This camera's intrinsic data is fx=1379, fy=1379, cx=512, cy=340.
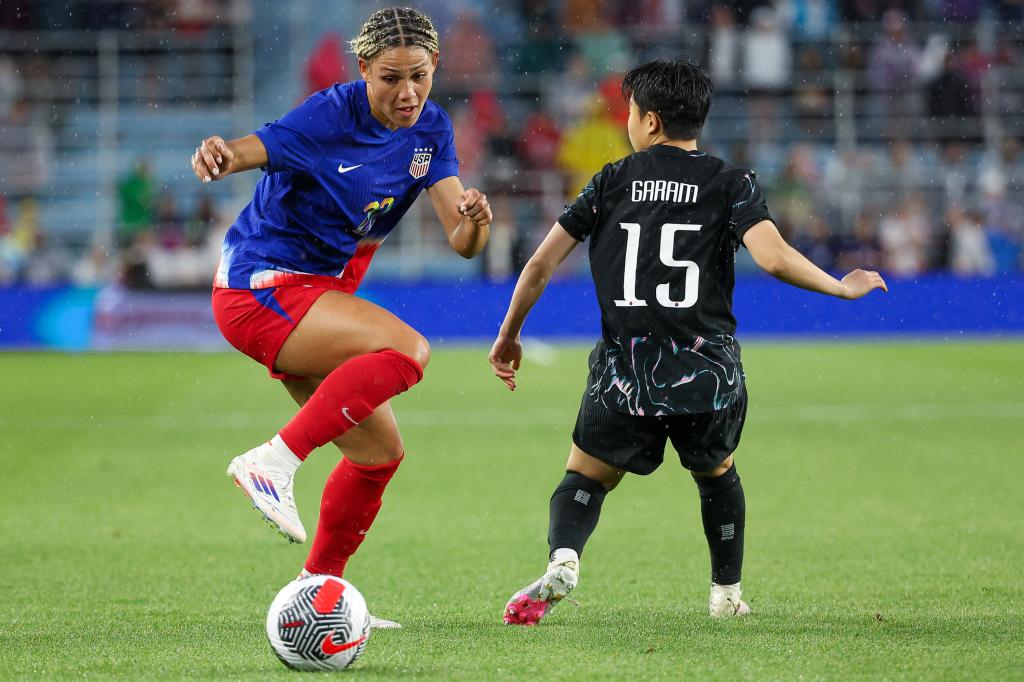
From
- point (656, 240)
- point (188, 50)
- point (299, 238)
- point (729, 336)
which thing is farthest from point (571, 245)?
point (188, 50)

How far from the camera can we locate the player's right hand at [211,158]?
394 cm

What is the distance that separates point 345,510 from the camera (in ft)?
15.1

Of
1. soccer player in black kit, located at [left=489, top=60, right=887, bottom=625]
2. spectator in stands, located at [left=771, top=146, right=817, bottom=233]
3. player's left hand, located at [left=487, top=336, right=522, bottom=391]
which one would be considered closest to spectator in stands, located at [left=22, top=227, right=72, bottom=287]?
spectator in stands, located at [left=771, top=146, right=817, bottom=233]

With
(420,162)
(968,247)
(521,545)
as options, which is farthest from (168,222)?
(420,162)

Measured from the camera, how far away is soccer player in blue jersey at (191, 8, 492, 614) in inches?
166

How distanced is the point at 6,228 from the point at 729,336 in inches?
637

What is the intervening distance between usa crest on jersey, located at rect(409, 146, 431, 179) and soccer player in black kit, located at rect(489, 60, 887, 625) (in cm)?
57

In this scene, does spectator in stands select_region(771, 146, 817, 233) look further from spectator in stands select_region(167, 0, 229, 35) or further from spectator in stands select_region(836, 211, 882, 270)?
spectator in stands select_region(167, 0, 229, 35)

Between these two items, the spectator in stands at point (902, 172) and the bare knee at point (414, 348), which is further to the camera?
the spectator in stands at point (902, 172)

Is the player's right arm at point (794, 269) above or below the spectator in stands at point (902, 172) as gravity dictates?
above

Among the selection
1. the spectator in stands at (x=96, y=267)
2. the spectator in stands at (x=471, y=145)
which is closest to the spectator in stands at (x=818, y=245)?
the spectator in stands at (x=471, y=145)

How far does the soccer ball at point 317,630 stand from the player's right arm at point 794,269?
154 cm

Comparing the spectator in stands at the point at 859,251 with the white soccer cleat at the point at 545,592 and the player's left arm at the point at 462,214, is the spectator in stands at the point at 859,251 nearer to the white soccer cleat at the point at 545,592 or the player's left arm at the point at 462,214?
the player's left arm at the point at 462,214

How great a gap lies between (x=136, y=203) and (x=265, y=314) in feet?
48.7
